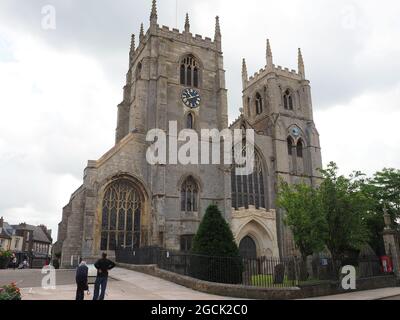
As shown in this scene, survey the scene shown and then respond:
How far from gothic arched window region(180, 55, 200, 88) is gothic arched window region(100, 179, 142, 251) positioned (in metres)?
11.4

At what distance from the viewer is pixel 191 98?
32.8 meters

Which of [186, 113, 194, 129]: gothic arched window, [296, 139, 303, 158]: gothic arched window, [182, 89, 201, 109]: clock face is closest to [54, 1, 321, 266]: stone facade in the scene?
[186, 113, 194, 129]: gothic arched window

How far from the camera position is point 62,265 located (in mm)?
24766

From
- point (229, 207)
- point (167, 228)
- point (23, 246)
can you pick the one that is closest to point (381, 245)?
point (229, 207)

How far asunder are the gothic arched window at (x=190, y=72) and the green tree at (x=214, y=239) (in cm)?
1935

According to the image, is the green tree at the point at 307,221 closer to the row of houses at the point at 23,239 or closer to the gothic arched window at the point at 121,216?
the gothic arched window at the point at 121,216

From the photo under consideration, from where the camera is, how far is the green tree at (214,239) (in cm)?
1570

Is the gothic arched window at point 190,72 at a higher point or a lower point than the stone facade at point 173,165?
higher

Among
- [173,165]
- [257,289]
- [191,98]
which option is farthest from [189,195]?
[257,289]

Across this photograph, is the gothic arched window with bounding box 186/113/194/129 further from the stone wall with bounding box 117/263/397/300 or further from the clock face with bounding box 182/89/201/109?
the stone wall with bounding box 117/263/397/300

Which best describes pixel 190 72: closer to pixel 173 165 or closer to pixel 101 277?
pixel 173 165

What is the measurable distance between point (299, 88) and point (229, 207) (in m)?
19.0

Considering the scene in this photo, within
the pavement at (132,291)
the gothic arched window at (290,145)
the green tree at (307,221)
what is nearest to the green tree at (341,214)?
the green tree at (307,221)

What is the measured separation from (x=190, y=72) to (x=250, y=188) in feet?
40.0
